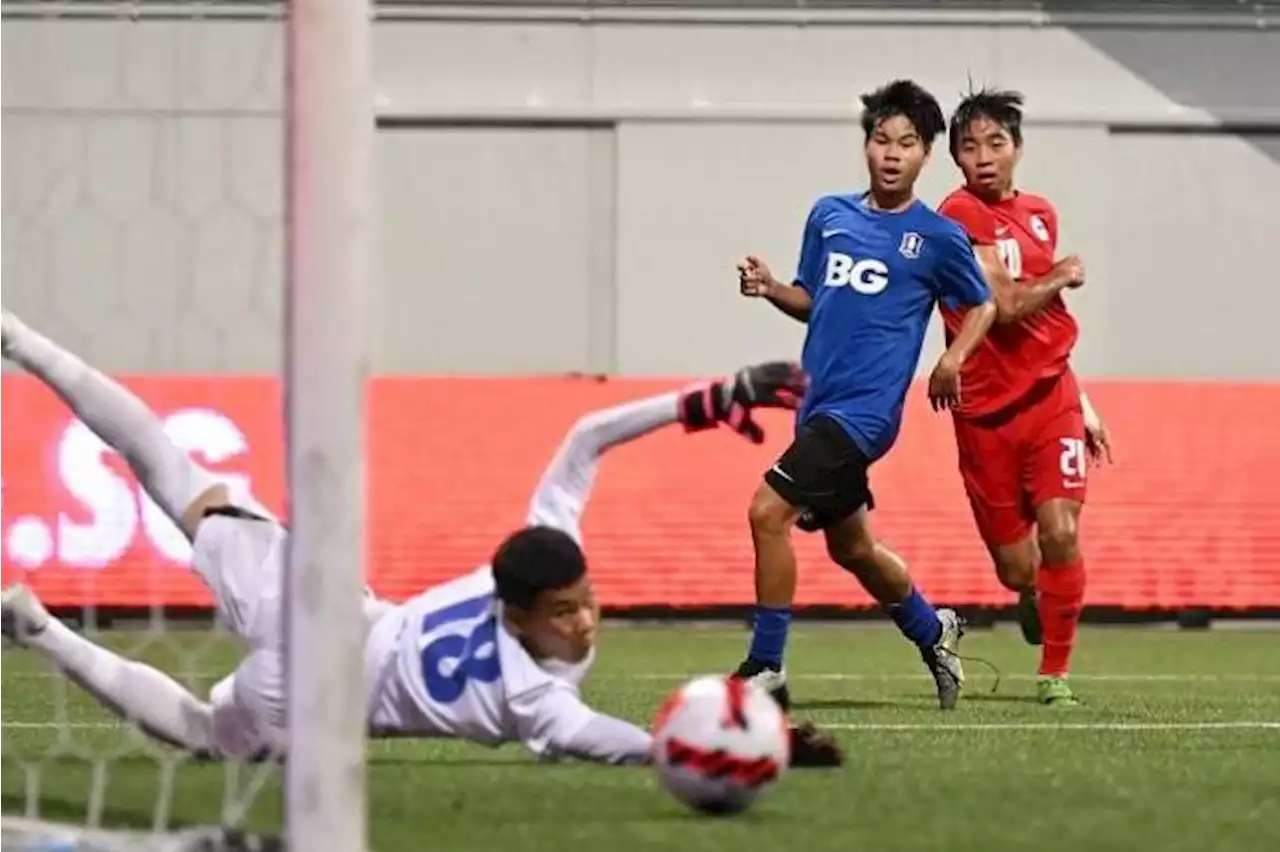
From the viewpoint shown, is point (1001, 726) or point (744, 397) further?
point (1001, 726)

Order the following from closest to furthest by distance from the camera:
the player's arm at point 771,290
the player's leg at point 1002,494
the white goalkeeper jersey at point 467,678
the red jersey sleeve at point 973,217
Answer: the white goalkeeper jersey at point 467,678 → the player's arm at point 771,290 → the red jersey sleeve at point 973,217 → the player's leg at point 1002,494

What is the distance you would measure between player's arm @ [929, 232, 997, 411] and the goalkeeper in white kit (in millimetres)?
2410

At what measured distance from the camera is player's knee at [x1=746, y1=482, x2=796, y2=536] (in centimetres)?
861

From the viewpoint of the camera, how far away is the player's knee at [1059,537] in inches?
380

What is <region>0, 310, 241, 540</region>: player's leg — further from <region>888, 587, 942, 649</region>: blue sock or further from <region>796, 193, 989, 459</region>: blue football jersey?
<region>888, 587, 942, 649</region>: blue sock

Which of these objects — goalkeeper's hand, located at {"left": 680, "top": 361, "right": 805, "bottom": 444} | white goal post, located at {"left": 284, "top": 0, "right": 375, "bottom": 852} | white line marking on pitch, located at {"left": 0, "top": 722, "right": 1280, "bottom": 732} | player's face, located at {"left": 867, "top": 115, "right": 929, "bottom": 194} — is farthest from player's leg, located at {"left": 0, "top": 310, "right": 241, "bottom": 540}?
player's face, located at {"left": 867, "top": 115, "right": 929, "bottom": 194}

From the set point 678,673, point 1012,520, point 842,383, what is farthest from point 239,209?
point 678,673

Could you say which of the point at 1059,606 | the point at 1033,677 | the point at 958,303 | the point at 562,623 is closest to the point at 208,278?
the point at 562,623

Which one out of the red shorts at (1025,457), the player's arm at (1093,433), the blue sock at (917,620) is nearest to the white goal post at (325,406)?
the blue sock at (917,620)

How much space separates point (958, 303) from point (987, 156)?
93 cm

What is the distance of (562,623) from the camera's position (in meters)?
5.91

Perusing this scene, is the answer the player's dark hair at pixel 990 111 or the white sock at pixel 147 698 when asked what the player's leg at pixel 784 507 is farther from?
the white sock at pixel 147 698

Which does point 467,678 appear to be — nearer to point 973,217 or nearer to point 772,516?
point 772,516

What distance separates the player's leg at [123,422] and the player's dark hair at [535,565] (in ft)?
3.02
